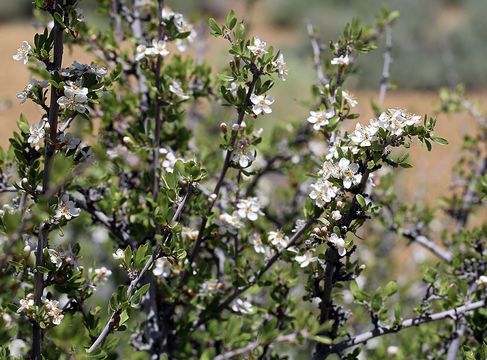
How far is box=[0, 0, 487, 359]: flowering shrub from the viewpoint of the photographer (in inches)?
53.6

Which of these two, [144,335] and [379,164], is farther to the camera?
[144,335]

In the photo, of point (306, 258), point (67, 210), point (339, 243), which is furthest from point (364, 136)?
point (67, 210)

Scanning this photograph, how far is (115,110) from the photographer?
84.6 inches

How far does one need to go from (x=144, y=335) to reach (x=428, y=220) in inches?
61.2

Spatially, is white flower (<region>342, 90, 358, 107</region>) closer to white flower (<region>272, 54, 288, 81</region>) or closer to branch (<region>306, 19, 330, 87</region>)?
white flower (<region>272, 54, 288, 81</region>)

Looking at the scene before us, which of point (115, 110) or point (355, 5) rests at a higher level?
point (355, 5)

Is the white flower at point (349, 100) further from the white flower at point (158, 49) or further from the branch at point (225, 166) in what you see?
the white flower at point (158, 49)

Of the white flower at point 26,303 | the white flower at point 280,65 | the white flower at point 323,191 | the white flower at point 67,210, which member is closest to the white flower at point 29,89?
the white flower at point 67,210

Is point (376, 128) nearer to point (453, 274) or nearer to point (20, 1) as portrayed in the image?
point (453, 274)

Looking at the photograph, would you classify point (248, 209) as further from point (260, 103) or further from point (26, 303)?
point (26, 303)

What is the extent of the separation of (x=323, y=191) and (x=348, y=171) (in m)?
0.12

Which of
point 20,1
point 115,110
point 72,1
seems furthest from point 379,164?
point 20,1

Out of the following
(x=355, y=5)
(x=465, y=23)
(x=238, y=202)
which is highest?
(x=355, y=5)

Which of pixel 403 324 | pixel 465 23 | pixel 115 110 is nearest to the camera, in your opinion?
pixel 403 324
